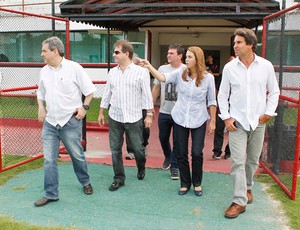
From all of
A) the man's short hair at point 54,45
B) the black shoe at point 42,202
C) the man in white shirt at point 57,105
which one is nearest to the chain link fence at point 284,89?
the man in white shirt at point 57,105

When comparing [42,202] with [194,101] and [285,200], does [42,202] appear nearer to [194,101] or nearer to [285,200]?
[194,101]

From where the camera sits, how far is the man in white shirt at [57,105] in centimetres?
415

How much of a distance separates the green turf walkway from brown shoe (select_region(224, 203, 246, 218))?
6cm

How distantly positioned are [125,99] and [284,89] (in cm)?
214

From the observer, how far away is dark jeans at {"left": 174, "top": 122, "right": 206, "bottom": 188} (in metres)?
4.40

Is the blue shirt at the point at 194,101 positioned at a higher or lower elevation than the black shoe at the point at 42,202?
higher

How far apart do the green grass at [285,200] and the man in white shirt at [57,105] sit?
7.68 ft

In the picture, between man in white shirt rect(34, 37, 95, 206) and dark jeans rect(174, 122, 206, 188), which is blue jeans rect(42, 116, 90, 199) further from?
dark jeans rect(174, 122, 206, 188)

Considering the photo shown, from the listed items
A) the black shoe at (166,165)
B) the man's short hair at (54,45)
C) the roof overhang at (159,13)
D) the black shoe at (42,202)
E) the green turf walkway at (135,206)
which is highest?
the roof overhang at (159,13)

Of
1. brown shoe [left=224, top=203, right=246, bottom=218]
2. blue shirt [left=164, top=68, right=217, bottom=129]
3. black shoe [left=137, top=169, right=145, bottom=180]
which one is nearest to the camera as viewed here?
brown shoe [left=224, top=203, right=246, bottom=218]

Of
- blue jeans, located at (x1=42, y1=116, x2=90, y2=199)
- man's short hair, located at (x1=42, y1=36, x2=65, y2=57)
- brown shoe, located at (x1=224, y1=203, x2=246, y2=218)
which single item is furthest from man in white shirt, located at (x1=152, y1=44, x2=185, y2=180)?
man's short hair, located at (x1=42, y1=36, x2=65, y2=57)

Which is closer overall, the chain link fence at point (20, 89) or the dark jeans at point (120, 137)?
the dark jeans at point (120, 137)

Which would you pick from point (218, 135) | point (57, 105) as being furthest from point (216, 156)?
point (57, 105)

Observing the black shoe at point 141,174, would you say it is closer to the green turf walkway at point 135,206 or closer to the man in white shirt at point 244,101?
the green turf walkway at point 135,206
